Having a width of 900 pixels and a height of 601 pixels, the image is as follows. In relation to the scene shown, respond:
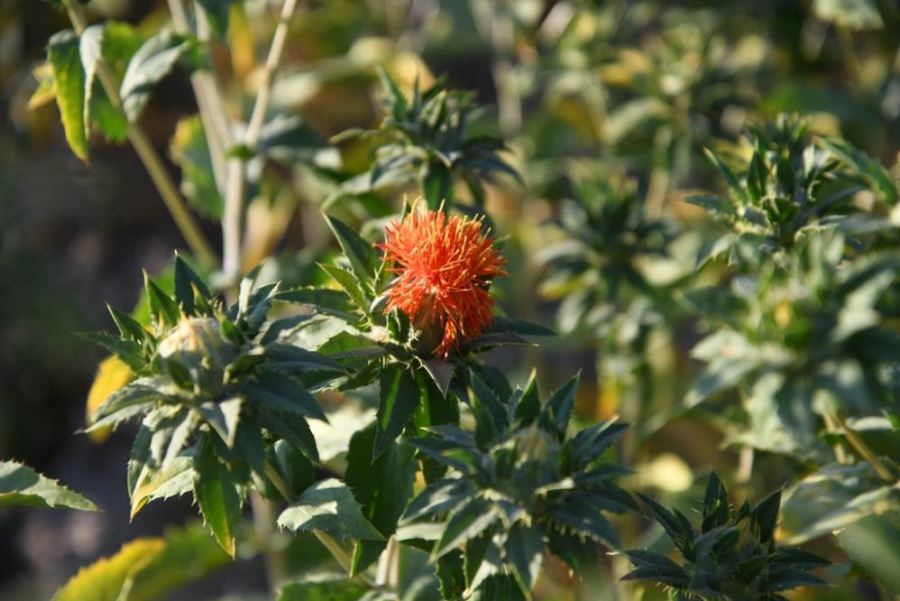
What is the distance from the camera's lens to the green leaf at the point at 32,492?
0.94 meters

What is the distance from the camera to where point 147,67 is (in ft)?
4.15

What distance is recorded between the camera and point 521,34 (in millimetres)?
2025

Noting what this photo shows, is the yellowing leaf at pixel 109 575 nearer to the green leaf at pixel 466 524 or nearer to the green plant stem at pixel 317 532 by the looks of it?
the green plant stem at pixel 317 532

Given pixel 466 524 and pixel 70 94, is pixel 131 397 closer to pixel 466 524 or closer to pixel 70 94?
pixel 466 524

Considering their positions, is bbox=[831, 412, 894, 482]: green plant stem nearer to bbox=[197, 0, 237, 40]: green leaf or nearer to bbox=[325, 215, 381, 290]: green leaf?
bbox=[325, 215, 381, 290]: green leaf

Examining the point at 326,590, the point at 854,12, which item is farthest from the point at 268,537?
the point at 854,12

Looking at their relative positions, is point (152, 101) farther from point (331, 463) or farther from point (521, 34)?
point (331, 463)

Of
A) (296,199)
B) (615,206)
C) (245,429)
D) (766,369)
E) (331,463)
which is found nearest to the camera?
(245,429)

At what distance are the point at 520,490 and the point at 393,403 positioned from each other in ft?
0.53

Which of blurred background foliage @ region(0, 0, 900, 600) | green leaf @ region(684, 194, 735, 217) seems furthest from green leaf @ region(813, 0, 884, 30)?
green leaf @ region(684, 194, 735, 217)

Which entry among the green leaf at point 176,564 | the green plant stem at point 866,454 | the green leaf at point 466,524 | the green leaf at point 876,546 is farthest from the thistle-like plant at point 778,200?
the green leaf at point 176,564

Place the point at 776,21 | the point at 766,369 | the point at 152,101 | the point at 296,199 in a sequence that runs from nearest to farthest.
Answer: the point at 766,369, the point at 776,21, the point at 296,199, the point at 152,101

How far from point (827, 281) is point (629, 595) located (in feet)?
2.06

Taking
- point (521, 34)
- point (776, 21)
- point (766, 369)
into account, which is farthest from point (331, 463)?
point (776, 21)
